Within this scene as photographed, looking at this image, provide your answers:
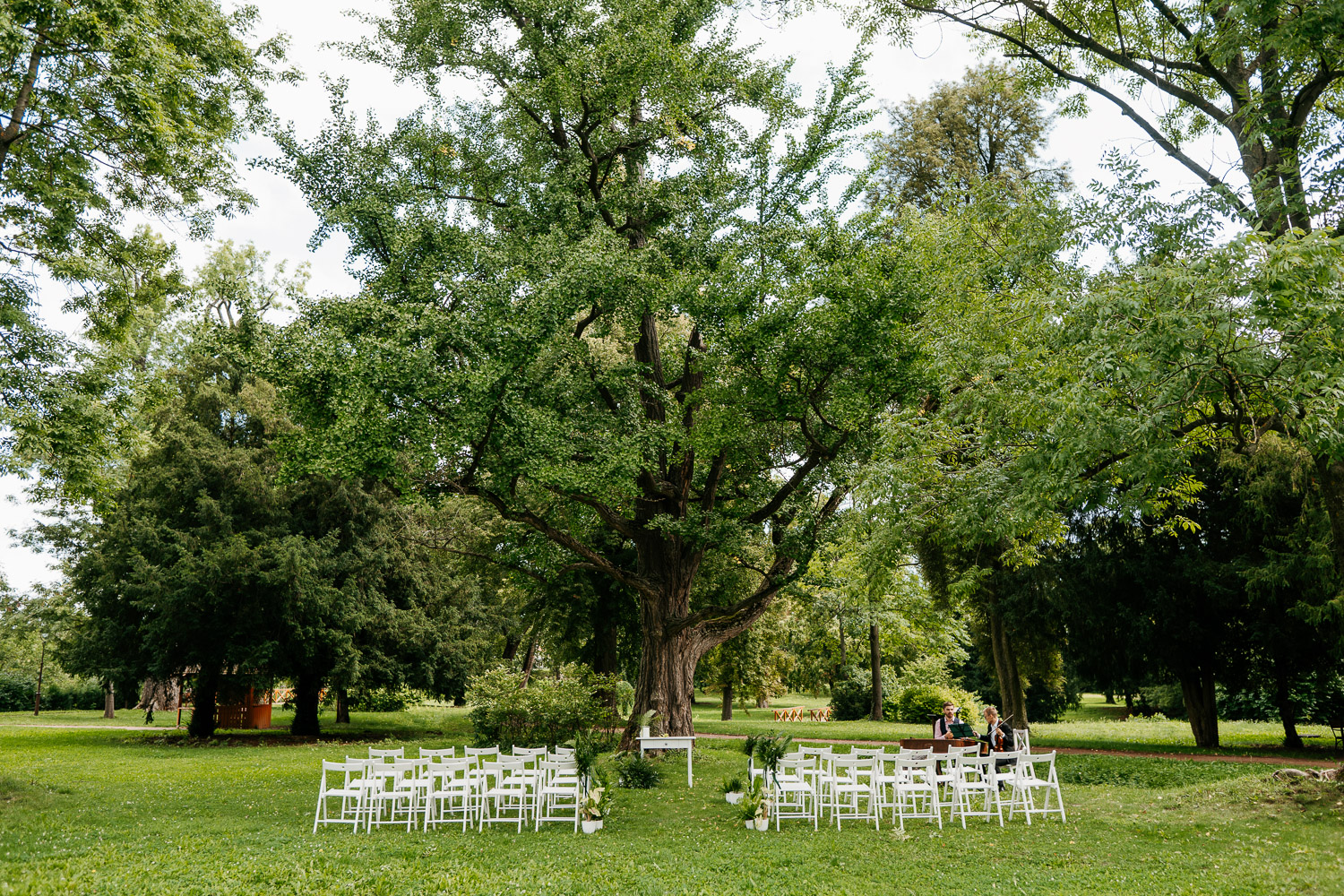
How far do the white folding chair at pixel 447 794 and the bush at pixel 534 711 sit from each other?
20.1 ft

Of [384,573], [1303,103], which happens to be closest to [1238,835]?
[1303,103]

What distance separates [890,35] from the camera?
13188mm

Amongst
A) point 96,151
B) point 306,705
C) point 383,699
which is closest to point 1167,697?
point 306,705

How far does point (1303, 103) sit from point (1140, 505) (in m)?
4.90

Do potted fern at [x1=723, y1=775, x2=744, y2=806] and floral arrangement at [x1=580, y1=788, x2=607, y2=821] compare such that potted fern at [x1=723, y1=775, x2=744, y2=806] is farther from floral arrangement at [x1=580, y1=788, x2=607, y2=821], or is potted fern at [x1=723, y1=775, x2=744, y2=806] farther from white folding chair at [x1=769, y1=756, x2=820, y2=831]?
floral arrangement at [x1=580, y1=788, x2=607, y2=821]

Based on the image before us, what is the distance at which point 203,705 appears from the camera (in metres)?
24.0

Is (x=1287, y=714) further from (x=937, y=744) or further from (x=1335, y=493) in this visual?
(x=937, y=744)

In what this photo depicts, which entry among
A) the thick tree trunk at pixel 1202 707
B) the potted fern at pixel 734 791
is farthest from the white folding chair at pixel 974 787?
the thick tree trunk at pixel 1202 707

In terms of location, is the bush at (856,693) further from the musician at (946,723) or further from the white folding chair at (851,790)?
the white folding chair at (851,790)

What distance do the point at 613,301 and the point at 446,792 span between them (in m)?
8.82

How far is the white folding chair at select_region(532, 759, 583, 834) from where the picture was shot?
1009 cm

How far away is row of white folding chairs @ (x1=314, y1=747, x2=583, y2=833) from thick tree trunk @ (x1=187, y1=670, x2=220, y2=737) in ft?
47.7

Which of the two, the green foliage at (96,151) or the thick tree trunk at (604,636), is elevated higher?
the green foliage at (96,151)

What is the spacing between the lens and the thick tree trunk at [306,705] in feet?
82.5
